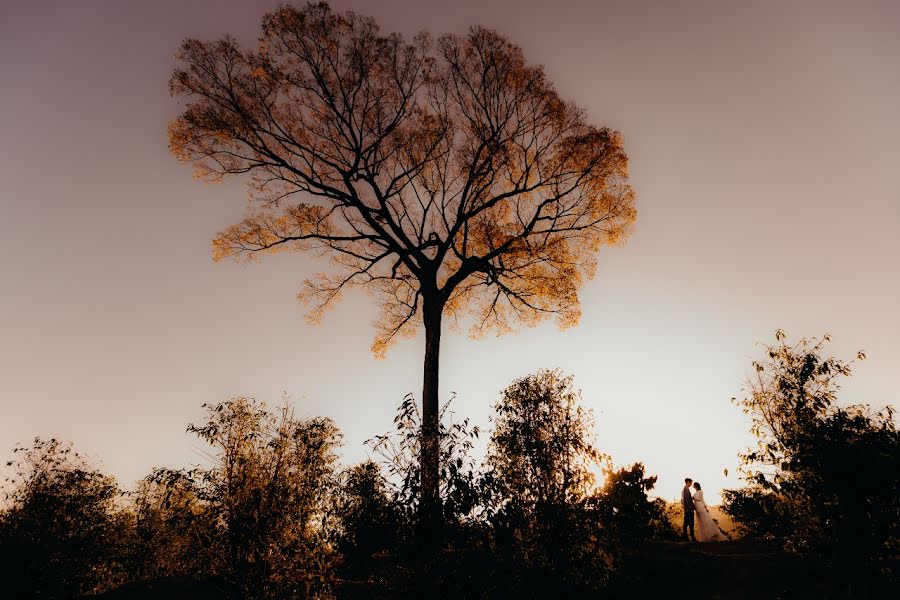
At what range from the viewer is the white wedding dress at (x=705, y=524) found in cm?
1472

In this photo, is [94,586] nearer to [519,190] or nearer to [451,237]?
[451,237]

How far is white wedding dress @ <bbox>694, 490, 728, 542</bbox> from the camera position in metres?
14.7

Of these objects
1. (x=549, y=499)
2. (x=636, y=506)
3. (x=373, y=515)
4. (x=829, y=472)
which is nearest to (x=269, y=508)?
(x=373, y=515)

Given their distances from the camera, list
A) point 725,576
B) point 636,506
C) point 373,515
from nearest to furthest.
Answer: point 373,515
point 725,576
point 636,506

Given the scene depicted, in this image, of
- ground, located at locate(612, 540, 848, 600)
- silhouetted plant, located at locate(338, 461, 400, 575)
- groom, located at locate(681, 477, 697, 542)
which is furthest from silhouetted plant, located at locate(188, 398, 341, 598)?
groom, located at locate(681, 477, 697, 542)

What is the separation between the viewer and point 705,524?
48.9 feet

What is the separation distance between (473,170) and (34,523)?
17.9 m

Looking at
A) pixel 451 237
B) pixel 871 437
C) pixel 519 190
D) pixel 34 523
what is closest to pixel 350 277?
pixel 451 237

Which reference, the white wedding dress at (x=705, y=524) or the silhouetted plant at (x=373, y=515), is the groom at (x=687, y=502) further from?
the silhouetted plant at (x=373, y=515)

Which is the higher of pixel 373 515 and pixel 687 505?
pixel 373 515

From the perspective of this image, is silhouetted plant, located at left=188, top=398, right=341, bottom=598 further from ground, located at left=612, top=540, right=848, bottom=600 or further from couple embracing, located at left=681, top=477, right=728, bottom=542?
couple embracing, located at left=681, top=477, right=728, bottom=542

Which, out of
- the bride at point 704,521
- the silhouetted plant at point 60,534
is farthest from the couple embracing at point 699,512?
the silhouetted plant at point 60,534

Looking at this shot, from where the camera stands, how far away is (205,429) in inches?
315

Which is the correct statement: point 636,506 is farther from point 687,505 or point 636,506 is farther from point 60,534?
point 60,534
